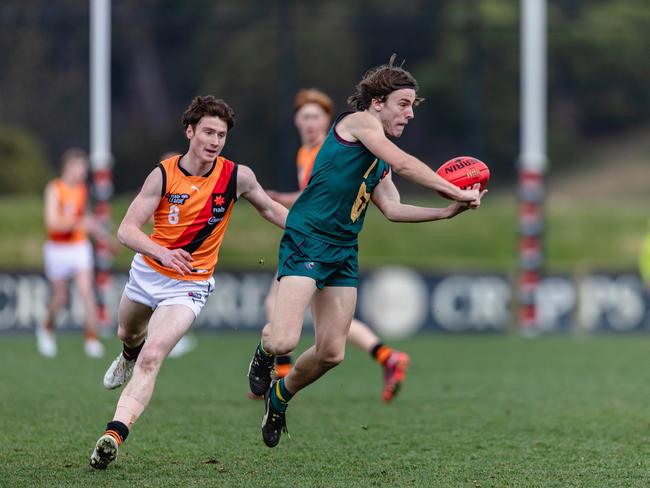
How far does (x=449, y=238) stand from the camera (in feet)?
77.3

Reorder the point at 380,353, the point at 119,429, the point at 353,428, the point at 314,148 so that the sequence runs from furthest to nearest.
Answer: the point at 314,148
the point at 380,353
the point at 353,428
the point at 119,429

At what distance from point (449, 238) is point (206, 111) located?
56.8ft

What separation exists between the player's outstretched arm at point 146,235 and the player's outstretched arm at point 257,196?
1.59ft

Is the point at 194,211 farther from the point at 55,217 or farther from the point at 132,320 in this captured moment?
the point at 55,217

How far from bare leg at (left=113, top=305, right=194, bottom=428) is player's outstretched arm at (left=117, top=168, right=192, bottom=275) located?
27cm

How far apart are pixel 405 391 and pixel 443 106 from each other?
1421 cm

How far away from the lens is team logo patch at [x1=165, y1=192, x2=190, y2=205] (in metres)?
6.54

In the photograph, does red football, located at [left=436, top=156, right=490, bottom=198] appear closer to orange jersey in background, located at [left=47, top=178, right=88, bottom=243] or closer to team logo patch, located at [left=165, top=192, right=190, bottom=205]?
team logo patch, located at [left=165, top=192, right=190, bottom=205]

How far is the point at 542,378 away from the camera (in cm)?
1112

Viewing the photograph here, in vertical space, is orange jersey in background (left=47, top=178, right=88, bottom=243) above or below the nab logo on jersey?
above

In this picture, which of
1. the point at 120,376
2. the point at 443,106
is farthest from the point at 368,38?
→ the point at 120,376

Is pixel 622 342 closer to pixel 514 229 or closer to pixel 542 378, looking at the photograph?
pixel 542 378

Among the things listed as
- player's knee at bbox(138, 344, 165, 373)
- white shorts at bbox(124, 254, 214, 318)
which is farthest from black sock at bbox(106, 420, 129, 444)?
white shorts at bbox(124, 254, 214, 318)

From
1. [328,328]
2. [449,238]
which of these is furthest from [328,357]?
[449,238]
